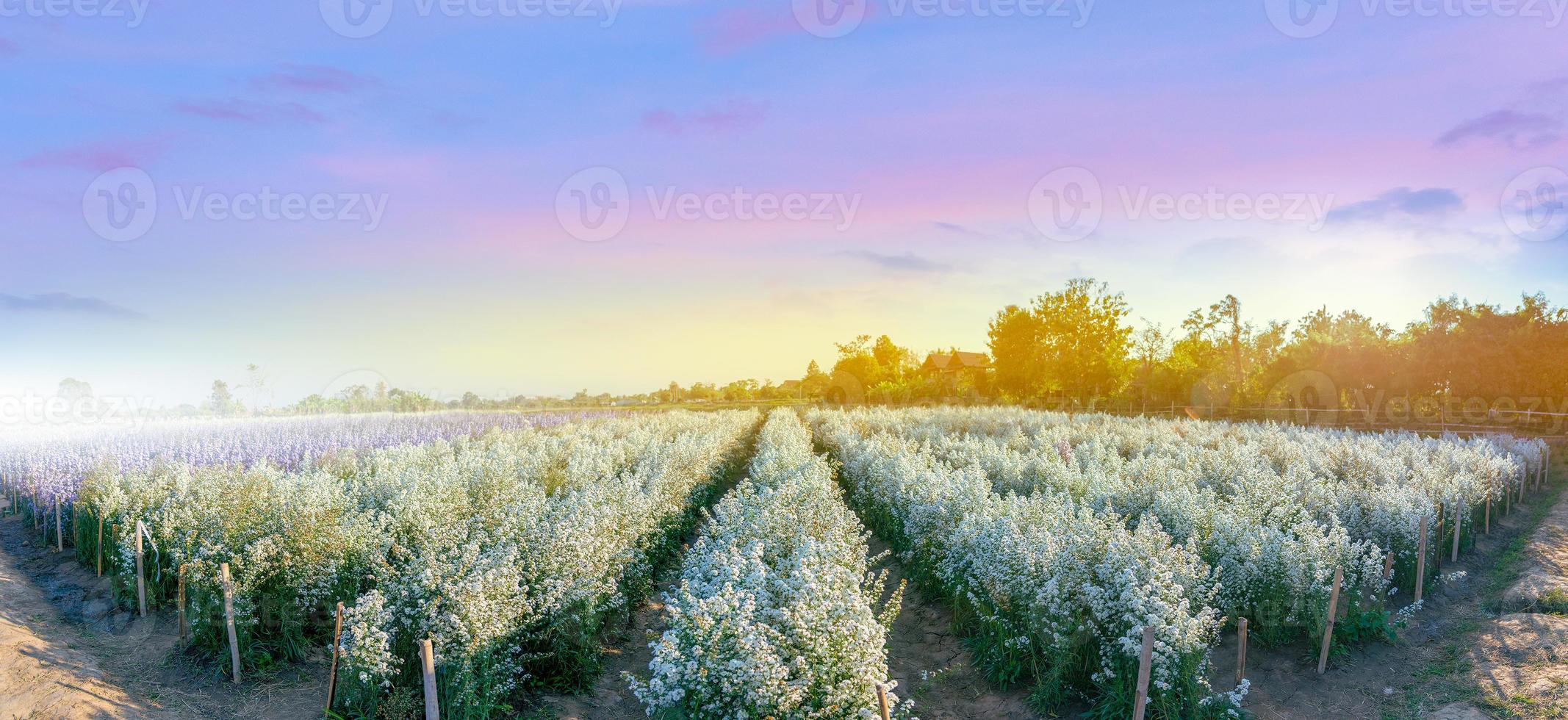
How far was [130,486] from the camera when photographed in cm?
1221

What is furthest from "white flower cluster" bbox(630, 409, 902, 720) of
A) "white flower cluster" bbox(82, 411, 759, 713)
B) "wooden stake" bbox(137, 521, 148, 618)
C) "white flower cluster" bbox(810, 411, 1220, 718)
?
"wooden stake" bbox(137, 521, 148, 618)

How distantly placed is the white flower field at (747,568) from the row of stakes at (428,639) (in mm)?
106

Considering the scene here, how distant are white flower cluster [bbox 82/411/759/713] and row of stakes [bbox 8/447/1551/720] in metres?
0.20

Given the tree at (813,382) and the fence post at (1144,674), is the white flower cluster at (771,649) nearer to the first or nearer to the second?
the fence post at (1144,674)

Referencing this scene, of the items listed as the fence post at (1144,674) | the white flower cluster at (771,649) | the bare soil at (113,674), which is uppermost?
the white flower cluster at (771,649)

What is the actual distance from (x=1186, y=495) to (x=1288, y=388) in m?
44.4

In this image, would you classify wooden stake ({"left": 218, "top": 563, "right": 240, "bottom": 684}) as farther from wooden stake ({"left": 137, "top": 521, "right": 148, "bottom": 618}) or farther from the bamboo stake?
the bamboo stake

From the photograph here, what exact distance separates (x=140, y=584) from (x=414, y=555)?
4460 millimetres

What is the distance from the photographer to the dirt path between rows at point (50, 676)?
7332 mm

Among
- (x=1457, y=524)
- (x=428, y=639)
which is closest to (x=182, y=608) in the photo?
(x=428, y=639)

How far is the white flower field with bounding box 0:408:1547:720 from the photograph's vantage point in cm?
616

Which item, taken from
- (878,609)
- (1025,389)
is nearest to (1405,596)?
(878,609)

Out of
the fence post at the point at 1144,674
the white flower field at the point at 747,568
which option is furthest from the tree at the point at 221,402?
the fence post at the point at 1144,674

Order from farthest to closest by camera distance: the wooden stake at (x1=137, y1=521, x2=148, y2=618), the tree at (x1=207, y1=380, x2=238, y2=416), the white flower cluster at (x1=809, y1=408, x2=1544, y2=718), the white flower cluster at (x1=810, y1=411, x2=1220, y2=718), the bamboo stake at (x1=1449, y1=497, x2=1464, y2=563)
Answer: the tree at (x1=207, y1=380, x2=238, y2=416)
the bamboo stake at (x1=1449, y1=497, x2=1464, y2=563)
the wooden stake at (x1=137, y1=521, x2=148, y2=618)
the white flower cluster at (x1=809, y1=408, x2=1544, y2=718)
the white flower cluster at (x1=810, y1=411, x2=1220, y2=718)
